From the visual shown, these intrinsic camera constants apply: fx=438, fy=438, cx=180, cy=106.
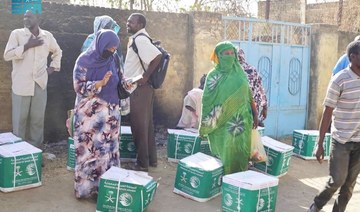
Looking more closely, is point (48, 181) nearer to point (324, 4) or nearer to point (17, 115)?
point (17, 115)

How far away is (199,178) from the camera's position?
4309 millimetres

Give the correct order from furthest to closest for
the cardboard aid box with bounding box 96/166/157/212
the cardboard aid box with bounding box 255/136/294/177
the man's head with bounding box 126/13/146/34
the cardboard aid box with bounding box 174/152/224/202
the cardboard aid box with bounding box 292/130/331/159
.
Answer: the cardboard aid box with bounding box 292/130/331/159, the cardboard aid box with bounding box 255/136/294/177, the man's head with bounding box 126/13/146/34, the cardboard aid box with bounding box 174/152/224/202, the cardboard aid box with bounding box 96/166/157/212

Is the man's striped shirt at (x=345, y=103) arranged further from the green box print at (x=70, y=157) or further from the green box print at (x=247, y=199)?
the green box print at (x=70, y=157)

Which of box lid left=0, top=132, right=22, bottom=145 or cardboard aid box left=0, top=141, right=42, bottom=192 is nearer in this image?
cardboard aid box left=0, top=141, right=42, bottom=192

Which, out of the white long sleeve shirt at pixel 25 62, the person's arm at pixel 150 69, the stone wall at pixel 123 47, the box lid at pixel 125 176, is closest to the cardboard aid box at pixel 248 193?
the box lid at pixel 125 176

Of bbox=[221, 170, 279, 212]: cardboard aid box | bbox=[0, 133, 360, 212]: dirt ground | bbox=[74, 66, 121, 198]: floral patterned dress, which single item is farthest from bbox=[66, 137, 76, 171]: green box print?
bbox=[221, 170, 279, 212]: cardboard aid box

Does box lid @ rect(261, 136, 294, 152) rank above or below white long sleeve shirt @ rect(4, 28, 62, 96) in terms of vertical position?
below

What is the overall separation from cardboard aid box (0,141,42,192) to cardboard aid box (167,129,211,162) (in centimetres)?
181

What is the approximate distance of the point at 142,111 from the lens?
16.3ft

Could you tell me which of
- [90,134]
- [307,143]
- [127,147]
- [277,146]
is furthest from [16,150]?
[307,143]

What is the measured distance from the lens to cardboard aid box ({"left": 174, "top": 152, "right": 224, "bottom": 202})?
169 inches

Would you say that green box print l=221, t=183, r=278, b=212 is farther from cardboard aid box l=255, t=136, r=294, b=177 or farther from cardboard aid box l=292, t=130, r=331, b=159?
cardboard aid box l=292, t=130, r=331, b=159

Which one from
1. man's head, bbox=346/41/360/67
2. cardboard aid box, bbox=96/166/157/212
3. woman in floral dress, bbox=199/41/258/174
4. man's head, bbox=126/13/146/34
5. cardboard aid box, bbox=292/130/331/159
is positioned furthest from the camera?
cardboard aid box, bbox=292/130/331/159

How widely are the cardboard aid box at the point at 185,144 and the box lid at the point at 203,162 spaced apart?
90cm
